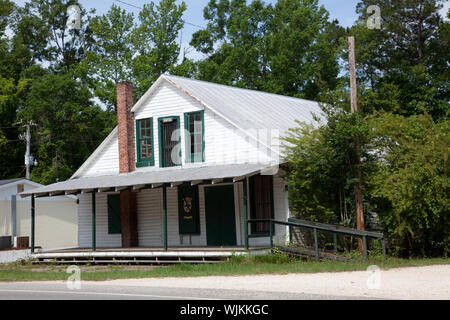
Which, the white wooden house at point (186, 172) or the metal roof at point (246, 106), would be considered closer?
the white wooden house at point (186, 172)

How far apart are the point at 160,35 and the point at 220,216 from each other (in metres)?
25.6

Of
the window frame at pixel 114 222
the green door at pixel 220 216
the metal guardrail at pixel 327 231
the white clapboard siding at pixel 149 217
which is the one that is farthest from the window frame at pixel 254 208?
the window frame at pixel 114 222

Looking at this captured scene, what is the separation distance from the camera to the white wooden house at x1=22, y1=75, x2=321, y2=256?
2091 centimetres

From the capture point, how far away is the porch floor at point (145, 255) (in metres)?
19.2

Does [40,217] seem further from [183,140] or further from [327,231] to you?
[327,231]

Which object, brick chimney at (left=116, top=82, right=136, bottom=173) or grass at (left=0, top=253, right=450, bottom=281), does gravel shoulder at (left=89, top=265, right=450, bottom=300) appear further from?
brick chimney at (left=116, top=82, right=136, bottom=173)

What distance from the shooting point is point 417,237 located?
19172 mm

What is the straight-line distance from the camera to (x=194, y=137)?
23.2 metres

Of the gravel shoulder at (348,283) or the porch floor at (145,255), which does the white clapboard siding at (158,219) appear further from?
the gravel shoulder at (348,283)

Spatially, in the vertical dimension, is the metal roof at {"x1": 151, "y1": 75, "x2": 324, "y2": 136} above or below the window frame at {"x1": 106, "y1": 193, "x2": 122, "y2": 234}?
above

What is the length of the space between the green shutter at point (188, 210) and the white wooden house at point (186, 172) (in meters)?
0.04

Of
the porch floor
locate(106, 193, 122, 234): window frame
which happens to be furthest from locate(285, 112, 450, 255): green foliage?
locate(106, 193, 122, 234): window frame

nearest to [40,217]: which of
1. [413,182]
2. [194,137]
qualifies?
[194,137]

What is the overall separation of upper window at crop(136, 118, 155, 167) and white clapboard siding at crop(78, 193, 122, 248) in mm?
2455
